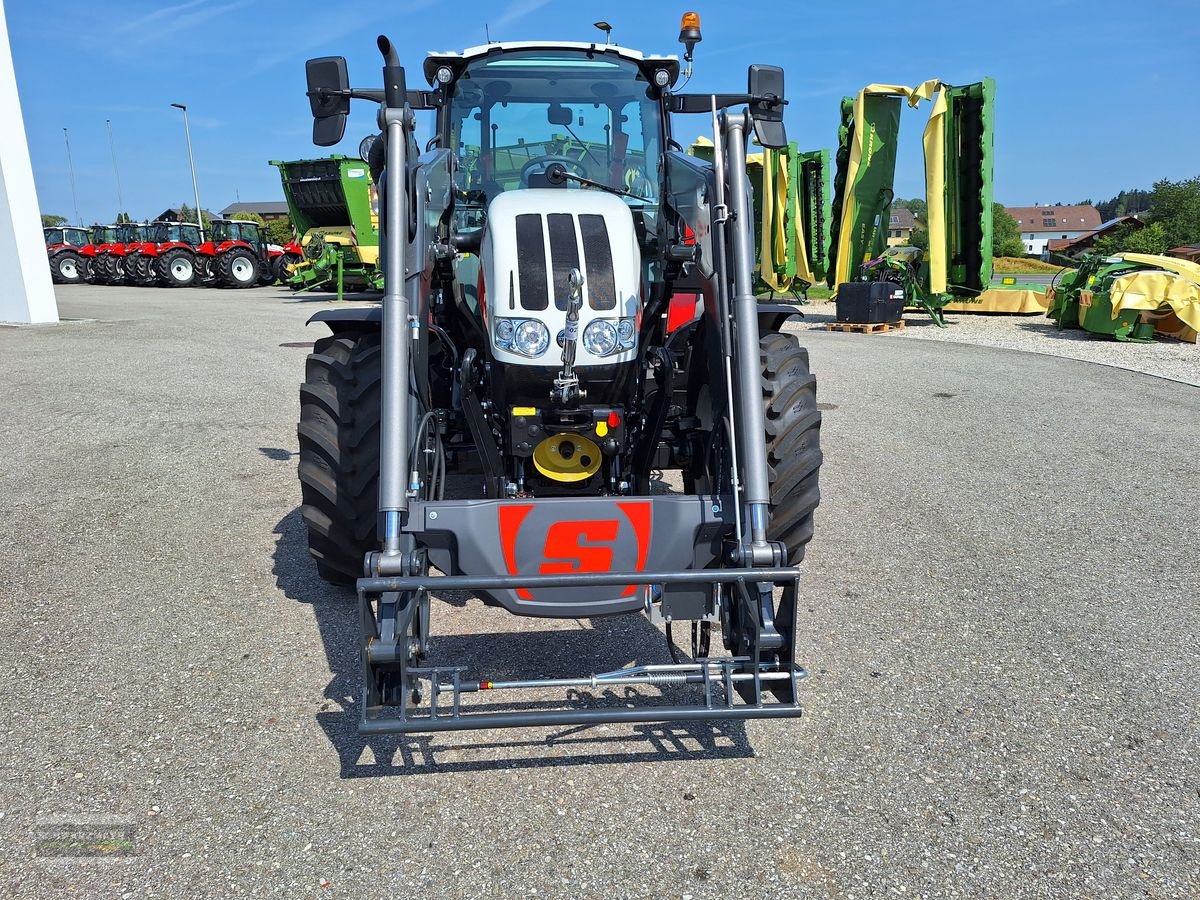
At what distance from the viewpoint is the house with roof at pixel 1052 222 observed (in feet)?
445

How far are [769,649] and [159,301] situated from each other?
21.7 meters

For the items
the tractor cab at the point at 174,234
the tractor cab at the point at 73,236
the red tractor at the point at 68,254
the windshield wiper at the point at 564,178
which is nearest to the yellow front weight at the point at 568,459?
the windshield wiper at the point at 564,178

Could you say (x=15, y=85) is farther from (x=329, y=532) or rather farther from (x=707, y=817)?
(x=707, y=817)

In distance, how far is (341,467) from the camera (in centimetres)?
366

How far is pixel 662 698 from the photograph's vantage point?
3236 millimetres

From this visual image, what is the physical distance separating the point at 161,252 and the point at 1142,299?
2548cm

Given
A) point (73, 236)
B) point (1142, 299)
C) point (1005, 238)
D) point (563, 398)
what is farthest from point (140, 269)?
point (1005, 238)

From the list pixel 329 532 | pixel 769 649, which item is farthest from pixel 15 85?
pixel 769 649

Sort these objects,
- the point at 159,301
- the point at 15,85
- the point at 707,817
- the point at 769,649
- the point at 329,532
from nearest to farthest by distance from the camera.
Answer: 1. the point at 707,817
2. the point at 769,649
3. the point at 329,532
4. the point at 15,85
5. the point at 159,301

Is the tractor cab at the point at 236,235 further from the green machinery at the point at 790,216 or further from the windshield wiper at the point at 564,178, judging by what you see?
the windshield wiper at the point at 564,178

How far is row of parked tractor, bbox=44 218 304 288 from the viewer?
26734 mm

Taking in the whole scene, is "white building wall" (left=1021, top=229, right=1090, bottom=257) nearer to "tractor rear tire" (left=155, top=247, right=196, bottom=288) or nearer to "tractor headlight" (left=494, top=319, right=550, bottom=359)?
"tractor rear tire" (left=155, top=247, right=196, bottom=288)

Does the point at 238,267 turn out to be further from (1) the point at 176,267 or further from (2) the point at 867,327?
(2) the point at 867,327

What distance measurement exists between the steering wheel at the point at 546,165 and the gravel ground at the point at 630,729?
206cm
